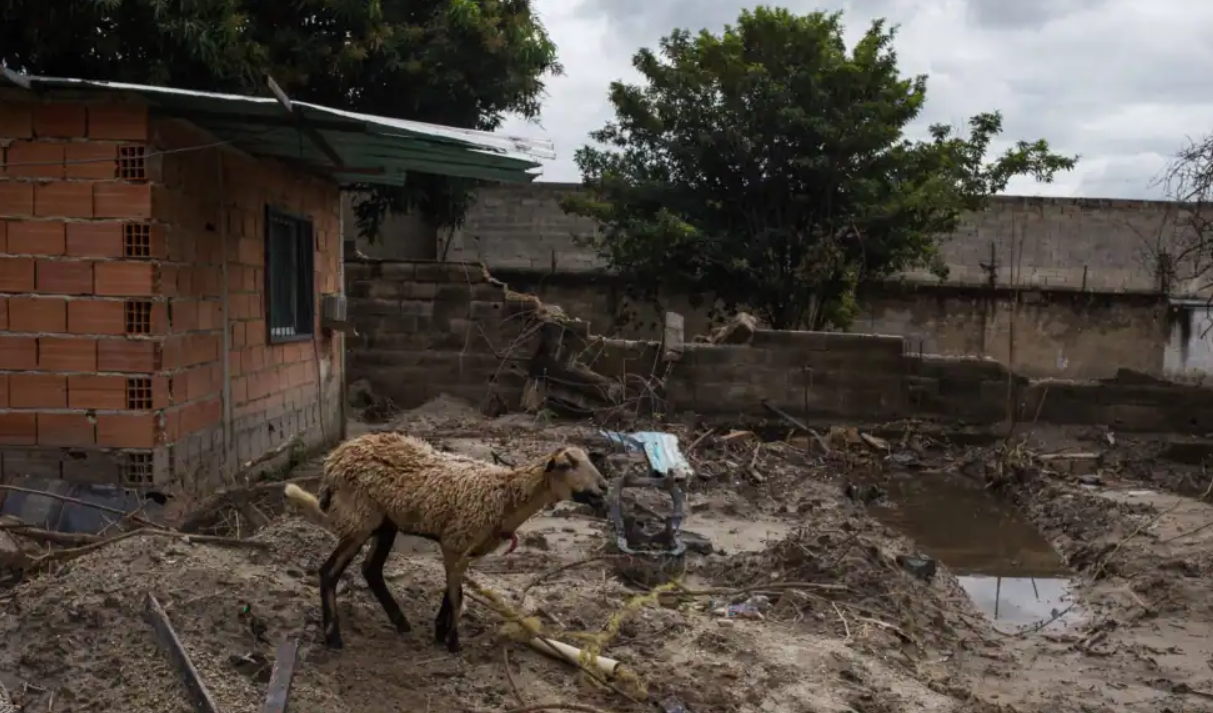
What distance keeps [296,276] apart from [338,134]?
3108mm

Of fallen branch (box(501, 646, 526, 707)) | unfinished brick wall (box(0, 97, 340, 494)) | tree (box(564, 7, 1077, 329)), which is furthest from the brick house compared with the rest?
tree (box(564, 7, 1077, 329))

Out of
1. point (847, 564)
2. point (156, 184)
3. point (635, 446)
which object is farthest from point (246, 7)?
point (847, 564)

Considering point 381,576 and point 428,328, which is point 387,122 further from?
point 428,328

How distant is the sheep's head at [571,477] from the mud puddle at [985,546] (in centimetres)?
395

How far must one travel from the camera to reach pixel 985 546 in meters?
9.14

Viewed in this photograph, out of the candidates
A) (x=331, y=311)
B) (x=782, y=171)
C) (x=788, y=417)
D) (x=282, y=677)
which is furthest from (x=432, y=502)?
(x=782, y=171)

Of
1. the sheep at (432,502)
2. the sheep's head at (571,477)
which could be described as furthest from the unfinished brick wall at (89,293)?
the sheep's head at (571,477)

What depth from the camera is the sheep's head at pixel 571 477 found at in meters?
4.36

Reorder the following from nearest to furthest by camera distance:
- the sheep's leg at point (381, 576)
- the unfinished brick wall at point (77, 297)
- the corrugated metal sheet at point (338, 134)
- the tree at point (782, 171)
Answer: the sheep's leg at point (381, 576), the corrugated metal sheet at point (338, 134), the unfinished brick wall at point (77, 297), the tree at point (782, 171)

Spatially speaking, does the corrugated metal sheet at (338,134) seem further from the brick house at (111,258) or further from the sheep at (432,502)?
the sheep at (432,502)

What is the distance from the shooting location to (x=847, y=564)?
21.7 ft

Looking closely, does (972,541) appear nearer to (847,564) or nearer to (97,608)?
(847,564)

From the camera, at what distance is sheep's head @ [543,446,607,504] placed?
436cm

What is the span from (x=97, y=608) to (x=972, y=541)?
7.47 m
